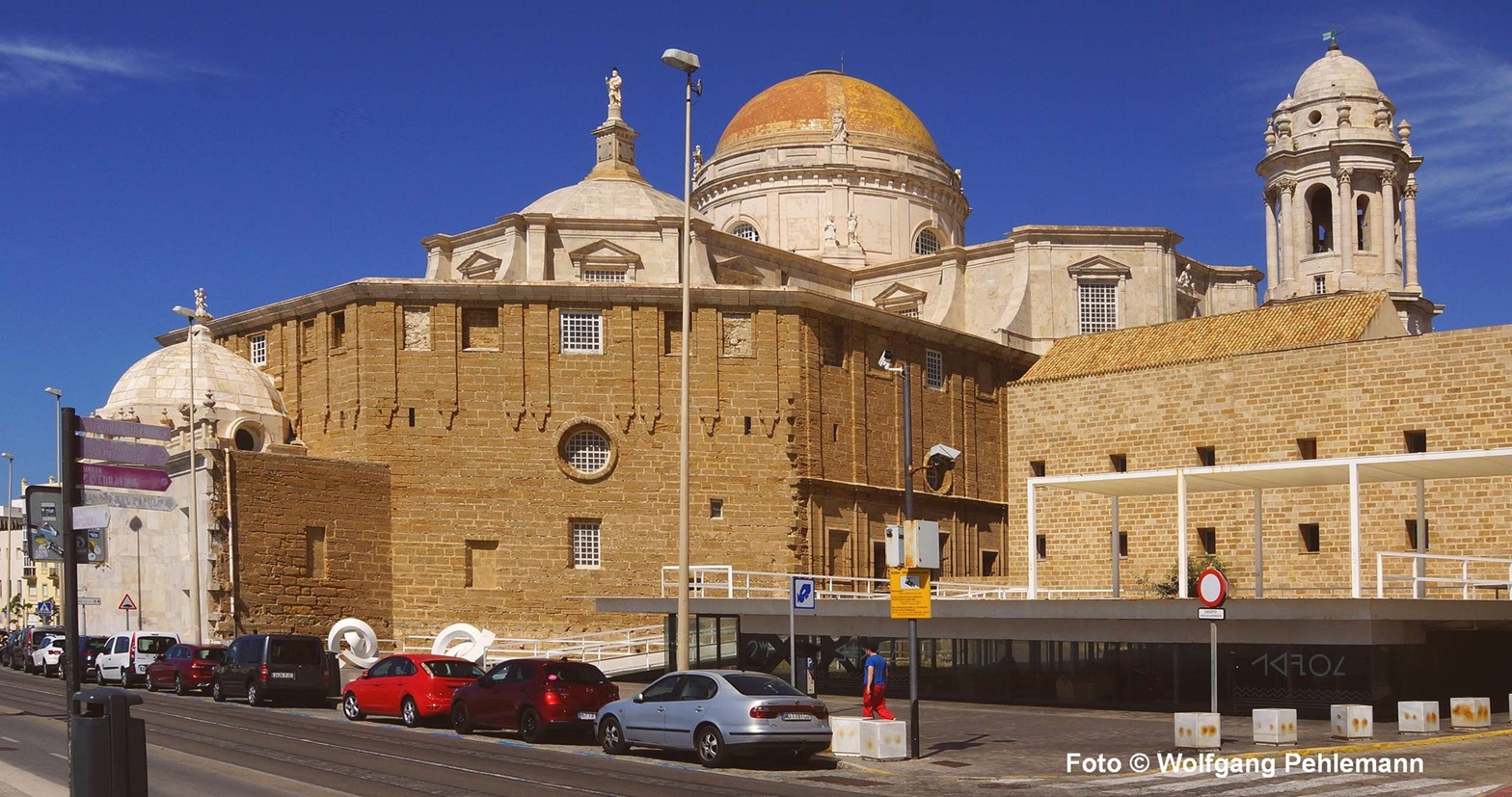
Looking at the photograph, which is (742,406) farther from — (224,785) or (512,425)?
(224,785)

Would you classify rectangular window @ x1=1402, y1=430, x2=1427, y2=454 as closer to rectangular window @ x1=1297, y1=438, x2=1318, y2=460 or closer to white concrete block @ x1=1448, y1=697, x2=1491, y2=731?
rectangular window @ x1=1297, y1=438, x2=1318, y2=460

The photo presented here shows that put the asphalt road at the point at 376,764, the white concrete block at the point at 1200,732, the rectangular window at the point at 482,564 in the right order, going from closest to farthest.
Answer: the asphalt road at the point at 376,764
the white concrete block at the point at 1200,732
the rectangular window at the point at 482,564

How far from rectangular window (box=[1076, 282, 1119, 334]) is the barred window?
20693 millimetres

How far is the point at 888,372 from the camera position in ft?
175

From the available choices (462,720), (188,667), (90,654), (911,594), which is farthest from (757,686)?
(90,654)

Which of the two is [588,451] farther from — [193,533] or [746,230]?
[746,230]

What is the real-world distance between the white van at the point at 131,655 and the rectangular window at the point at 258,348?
15.6 metres

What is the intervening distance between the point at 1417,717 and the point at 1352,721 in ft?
5.21

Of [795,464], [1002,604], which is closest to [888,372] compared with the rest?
[795,464]

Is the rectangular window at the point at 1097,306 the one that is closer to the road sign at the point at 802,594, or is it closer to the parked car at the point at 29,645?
the parked car at the point at 29,645

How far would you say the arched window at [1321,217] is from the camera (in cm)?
6988

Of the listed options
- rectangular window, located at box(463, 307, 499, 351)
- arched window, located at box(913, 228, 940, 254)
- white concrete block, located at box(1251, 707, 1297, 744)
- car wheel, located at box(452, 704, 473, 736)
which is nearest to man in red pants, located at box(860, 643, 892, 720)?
white concrete block, located at box(1251, 707, 1297, 744)

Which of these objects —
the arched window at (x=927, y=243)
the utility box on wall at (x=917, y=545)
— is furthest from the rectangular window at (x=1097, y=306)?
the utility box on wall at (x=917, y=545)

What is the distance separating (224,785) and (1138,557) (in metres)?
30.0
